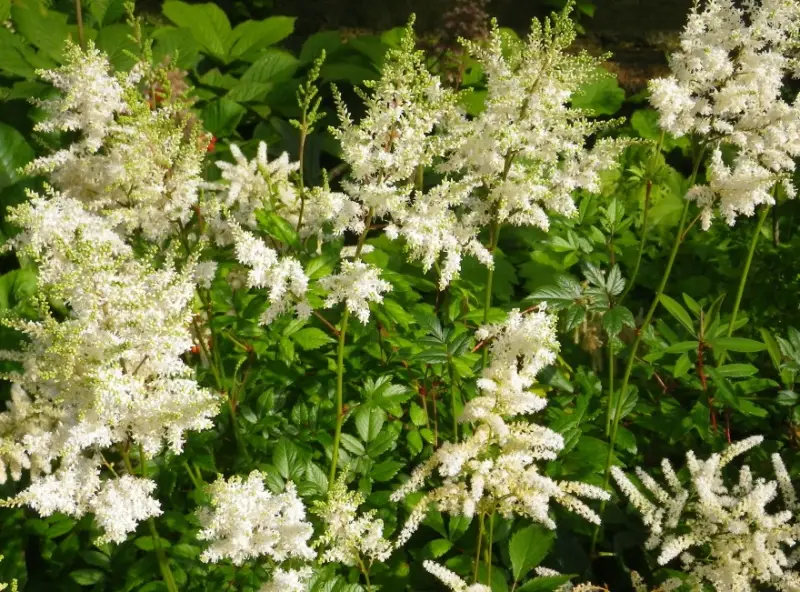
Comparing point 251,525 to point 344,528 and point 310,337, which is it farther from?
point 310,337

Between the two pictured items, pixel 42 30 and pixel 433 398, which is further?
pixel 42 30

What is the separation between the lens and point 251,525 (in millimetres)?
1406

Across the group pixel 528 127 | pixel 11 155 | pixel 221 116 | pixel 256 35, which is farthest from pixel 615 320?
pixel 256 35

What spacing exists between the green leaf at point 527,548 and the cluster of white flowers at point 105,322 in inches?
35.0

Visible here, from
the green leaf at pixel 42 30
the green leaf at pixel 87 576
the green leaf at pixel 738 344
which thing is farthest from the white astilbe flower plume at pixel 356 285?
the green leaf at pixel 42 30

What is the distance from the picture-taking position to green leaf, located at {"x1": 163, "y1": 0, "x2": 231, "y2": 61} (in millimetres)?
4914

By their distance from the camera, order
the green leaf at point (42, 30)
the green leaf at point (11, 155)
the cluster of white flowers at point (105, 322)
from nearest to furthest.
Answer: the cluster of white flowers at point (105, 322) < the green leaf at point (11, 155) < the green leaf at point (42, 30)

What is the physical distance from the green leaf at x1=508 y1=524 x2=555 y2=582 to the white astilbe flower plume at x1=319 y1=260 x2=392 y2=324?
2.42ft

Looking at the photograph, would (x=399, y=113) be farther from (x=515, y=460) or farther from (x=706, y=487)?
(x=706, y=487)

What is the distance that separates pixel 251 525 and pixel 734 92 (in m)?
1.44

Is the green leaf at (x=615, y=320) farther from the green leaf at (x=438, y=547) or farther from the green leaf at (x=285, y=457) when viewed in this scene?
the green leaf at (x=285, y=457)

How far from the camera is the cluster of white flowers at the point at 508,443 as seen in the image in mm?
1433

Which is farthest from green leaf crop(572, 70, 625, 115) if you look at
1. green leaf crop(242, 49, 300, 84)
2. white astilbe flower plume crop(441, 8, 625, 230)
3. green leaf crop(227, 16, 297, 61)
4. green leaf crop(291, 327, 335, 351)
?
green leaf crop(291, 327, 335, 351)

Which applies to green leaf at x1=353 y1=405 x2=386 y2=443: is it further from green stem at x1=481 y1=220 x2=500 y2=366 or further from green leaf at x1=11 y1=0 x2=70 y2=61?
green leaf at x1=11 y1=0 x2=70 y2=61
